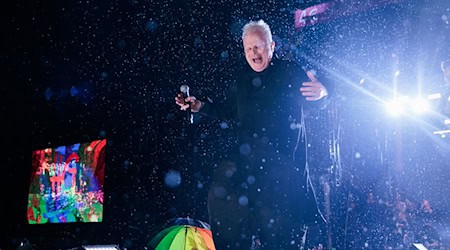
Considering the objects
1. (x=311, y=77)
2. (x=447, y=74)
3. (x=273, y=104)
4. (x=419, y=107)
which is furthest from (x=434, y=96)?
(x=273, y=104)

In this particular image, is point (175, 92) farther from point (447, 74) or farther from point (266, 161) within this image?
point (266, 161)

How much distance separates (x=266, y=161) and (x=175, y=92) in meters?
3.53

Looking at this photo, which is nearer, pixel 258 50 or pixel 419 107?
pixel 258 50

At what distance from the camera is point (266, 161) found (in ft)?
6.27

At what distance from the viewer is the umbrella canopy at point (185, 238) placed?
2.78 m

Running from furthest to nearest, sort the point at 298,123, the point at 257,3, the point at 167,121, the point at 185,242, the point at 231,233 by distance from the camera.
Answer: the point at 167,121, the point at 257,3, the point at 185,242, the point at 298,123, the point at 231,233

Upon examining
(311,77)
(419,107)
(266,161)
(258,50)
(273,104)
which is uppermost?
(419,107)

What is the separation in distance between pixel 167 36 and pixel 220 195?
12.8 feet

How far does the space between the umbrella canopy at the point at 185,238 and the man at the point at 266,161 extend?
95 centimetres

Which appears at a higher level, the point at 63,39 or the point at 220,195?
the point at 63,39

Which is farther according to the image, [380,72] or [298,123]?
[380,72]

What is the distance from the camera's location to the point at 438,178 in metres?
4.05

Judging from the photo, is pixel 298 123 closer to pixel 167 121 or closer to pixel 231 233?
pixel 231 233

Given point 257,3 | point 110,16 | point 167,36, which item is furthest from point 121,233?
point 257,3
